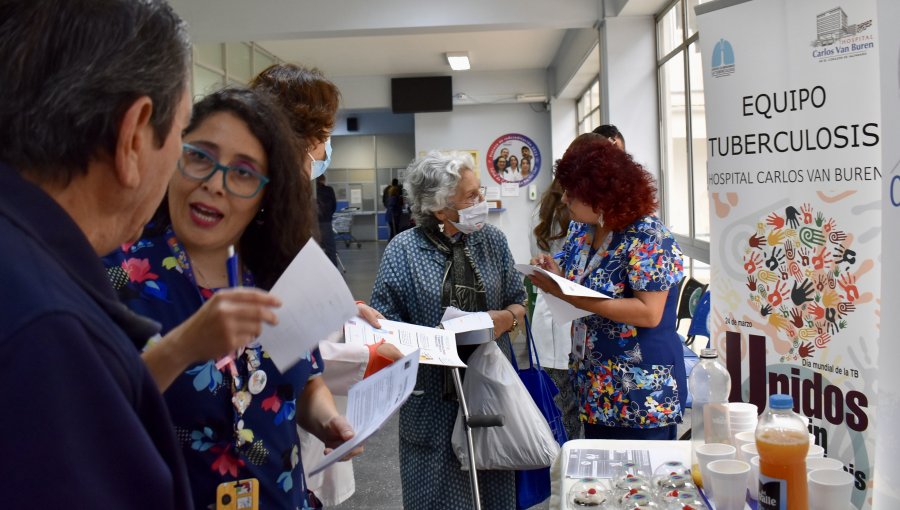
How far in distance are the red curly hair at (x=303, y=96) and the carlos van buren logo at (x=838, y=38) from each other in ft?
4.88

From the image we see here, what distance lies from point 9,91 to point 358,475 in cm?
358

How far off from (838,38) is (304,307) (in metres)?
1.79

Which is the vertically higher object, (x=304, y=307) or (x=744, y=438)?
(x=304, y=307)

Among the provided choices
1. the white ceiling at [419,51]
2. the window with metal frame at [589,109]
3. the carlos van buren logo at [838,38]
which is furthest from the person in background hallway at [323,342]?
the window with metal frame at [589,109]

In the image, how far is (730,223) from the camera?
97.3 inches

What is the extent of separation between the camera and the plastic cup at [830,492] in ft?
3.94

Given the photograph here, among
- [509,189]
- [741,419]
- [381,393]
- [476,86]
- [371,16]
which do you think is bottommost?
[741,419]

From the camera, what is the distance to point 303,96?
81.4 inches

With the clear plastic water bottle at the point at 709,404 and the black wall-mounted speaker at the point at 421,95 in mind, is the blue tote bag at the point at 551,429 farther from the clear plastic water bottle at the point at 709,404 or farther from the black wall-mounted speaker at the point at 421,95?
the black wall-mounted speaker at the point at 421,95

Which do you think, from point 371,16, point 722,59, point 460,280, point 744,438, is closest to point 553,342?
point 460,280

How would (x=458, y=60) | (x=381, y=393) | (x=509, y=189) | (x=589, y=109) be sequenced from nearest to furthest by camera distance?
1. (x=381, y=393)
2. (x=589, y=109)
3. (x=458, y=60)
4. (x=509, y=189)

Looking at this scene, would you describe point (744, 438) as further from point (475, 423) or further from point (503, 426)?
point (503, 426)

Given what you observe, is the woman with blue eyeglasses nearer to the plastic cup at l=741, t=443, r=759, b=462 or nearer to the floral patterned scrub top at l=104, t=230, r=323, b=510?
the floral patterned scrub top at l=104, t=230, r=323, b=510

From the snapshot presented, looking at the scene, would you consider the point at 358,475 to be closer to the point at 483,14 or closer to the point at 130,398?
the point at 130,398
